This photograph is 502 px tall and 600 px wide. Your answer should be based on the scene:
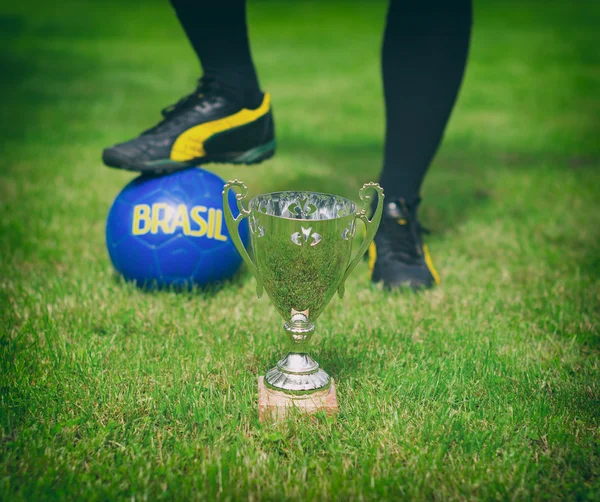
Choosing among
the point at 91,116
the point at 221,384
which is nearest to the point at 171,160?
the point at 221,384

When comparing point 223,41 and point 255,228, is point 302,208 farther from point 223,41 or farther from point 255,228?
point 223,41

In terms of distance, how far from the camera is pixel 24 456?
59.5 inches

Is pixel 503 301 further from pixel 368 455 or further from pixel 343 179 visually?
pixel 343 179

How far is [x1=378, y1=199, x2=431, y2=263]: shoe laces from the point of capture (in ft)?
8.67

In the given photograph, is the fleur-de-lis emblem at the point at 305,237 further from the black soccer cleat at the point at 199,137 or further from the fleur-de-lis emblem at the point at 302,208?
the black soccer cleat at the point at 199,137

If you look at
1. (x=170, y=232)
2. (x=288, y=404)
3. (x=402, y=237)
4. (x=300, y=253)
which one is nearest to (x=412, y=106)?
(x=402, y=237)

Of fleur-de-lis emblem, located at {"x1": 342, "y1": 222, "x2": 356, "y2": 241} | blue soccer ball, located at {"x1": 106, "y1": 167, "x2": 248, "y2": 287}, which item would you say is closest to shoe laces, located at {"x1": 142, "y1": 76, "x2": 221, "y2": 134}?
blue soccer ball, located at {"x1": 106, "y1": 167, "x2": 248, "y2": 287}

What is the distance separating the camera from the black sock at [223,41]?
2.50 metres

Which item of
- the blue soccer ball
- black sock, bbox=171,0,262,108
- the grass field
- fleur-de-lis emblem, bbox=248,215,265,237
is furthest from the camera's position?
black sock, bbox=171,0,262,108

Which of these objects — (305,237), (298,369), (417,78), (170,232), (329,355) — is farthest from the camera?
(417,78)

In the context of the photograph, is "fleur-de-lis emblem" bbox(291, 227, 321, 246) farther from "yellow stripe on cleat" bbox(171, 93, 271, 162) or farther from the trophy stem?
"yellow stripe on cleat" bbox(171, 93, 271, 162)

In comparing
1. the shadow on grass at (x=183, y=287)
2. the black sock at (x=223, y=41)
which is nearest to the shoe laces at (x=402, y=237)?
the shadow on grass at (x=183, y=287)

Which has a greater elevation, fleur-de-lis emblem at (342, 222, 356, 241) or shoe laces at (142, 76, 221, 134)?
shoe laces at (142, 76, 221, 134)

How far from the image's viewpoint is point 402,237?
267 cm
